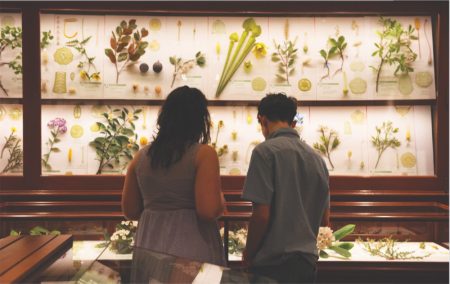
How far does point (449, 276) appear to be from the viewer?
2691 millimetres

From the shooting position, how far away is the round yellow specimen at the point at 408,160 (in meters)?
3.78

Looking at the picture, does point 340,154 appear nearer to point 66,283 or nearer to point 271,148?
point 271,148

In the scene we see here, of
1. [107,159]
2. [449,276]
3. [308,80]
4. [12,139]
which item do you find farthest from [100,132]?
[449,276]

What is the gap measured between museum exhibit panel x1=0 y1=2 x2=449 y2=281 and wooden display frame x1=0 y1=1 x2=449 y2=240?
0.02 metres

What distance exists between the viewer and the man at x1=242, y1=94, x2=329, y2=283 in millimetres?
1782

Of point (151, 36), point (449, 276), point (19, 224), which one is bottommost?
point (449, 276)

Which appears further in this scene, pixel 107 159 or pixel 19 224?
pixel 107 159

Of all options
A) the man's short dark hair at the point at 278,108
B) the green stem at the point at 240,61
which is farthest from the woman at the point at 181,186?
the green stem at the point at 240,61

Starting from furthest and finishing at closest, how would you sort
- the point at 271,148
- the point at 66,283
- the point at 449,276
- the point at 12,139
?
the point at 12,139 < the point at 449,276 < the point at 271,148 < the point at 66,283

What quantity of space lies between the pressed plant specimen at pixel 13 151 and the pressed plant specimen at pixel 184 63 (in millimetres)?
1264

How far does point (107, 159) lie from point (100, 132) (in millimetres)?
222

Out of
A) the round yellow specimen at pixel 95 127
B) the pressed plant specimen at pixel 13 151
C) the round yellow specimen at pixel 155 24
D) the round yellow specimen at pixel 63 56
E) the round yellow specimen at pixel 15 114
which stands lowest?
the pressed plant specimen at pixel 13 151

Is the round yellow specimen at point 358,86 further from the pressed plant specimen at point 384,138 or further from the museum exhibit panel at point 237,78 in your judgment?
the pressed plant specimen at point 384,138

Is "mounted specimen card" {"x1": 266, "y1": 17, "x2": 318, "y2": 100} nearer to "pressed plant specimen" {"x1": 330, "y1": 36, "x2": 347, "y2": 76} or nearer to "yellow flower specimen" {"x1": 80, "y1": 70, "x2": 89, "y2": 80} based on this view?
"pressed plant specimen" {"x1": 330, "y1": 36, "x2": 347, "y2": 76}
